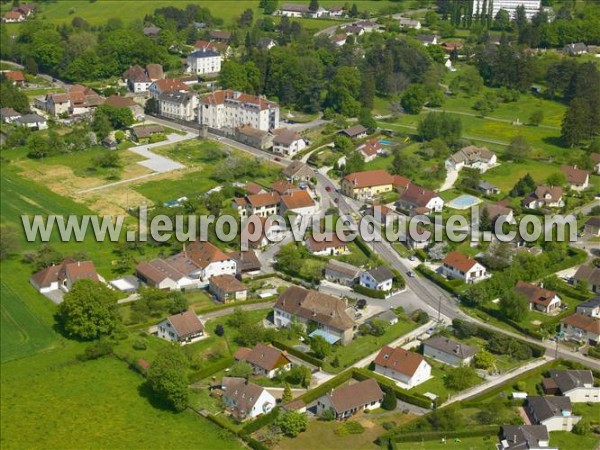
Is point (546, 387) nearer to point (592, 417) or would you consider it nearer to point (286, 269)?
point (592, 417)

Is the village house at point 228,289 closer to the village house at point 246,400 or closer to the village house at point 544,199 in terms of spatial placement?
the village house at point 246,400

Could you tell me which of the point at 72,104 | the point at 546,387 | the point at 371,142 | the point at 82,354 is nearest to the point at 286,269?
the point at 82,354

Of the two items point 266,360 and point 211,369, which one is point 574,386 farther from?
point 211,369

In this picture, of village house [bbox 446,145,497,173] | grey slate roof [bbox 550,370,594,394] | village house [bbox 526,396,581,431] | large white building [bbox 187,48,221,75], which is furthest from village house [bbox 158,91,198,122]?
village house [bbox 526,396,581,431]

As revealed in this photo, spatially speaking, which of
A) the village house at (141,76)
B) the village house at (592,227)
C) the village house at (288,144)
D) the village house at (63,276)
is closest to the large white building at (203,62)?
the village house at (141,76)

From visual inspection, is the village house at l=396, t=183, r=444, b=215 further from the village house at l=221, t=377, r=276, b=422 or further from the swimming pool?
the village house at l=221, t=377, r=276, b=422

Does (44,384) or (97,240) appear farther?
(97,240)
